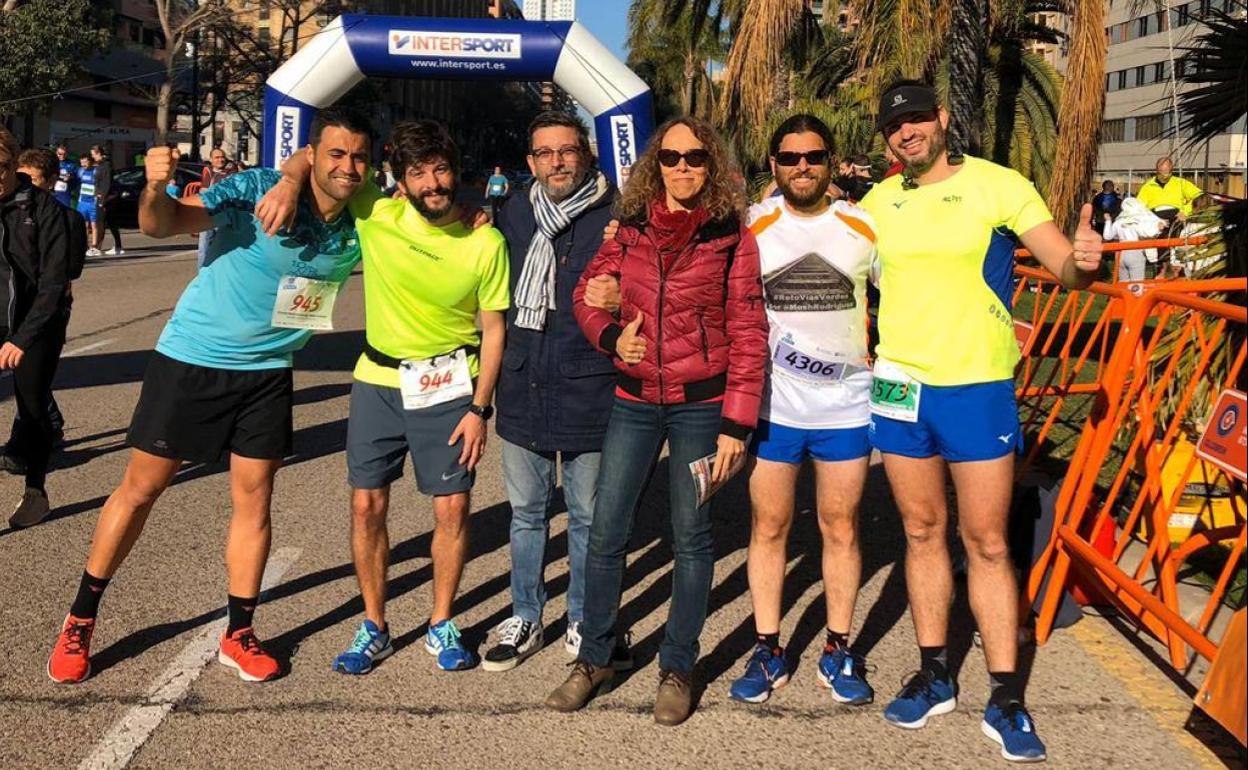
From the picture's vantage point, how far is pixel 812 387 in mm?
3770

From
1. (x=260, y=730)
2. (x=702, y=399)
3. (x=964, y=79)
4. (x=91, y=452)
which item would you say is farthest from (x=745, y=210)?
(x=964, y=79)

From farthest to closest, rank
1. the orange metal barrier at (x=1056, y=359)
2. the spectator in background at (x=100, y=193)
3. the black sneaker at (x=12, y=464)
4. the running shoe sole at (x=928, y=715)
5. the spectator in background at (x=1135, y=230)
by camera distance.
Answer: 1. the spectator in background at (x=100, y=193)
2. the spectator in background at (x=1135, y=230)
3. the black sneaker at (x=12, y=464)
4. the orange metal barrier at (x=1056, y=359)
5. the running shoe sole at (x=928, y=715)

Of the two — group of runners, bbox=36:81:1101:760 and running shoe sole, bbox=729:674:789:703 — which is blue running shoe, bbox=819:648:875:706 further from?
running shoe sole, bbox=729:674:789:703

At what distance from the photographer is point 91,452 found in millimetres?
7227

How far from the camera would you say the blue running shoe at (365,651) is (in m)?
3.99

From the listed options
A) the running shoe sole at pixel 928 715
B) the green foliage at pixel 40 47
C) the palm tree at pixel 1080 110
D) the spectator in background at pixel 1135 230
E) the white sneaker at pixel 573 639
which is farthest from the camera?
the green foliage at pixel 40 47

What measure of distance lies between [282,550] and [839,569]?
2.73m

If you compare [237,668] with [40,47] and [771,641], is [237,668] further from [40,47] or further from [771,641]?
[40,47]

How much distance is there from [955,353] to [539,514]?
1554 millimetres

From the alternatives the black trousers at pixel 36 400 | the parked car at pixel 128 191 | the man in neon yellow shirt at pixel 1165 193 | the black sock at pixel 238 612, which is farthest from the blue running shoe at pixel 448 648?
the parked car at pixel 128 191

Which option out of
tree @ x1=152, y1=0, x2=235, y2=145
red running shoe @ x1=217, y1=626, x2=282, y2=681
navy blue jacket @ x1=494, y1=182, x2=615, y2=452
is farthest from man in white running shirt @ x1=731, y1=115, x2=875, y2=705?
tree @ x1=152, y1=0, x2=235, y2=145

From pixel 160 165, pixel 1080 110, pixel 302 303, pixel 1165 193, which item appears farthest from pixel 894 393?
pixel 1165 193

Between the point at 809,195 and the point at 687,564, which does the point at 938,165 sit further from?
the point at 687,564

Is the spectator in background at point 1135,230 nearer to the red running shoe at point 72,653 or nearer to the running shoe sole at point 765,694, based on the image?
the running shoe sole at point 765,694
